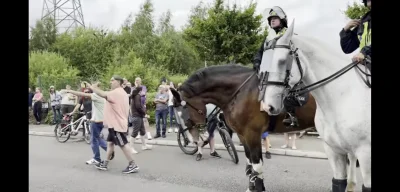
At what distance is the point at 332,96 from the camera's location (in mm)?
3232

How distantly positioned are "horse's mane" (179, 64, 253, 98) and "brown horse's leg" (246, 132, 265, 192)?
3.64 feet

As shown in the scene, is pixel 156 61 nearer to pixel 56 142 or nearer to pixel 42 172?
pixel 56 142

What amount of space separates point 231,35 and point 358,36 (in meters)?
15.5

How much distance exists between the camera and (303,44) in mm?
3453

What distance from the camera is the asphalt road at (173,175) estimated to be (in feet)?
19.9

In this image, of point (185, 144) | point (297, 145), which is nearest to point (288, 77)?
point (185, 144)

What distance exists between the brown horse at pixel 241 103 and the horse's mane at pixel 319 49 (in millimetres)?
1869

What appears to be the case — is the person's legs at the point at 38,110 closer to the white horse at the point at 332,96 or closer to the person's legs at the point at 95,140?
the person's legs at the point at 95,140

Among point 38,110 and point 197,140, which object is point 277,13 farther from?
point 38,110

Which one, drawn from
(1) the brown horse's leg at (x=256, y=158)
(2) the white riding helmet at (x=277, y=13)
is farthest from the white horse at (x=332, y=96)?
(1) the brown horse's leg at (x=256, y=158)

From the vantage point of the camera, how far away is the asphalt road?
19.9 ft

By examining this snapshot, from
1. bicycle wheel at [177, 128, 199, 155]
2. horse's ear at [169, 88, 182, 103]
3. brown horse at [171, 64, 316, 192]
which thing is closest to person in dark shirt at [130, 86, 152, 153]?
bicycle wheel at [177, 128, 199, 155]
